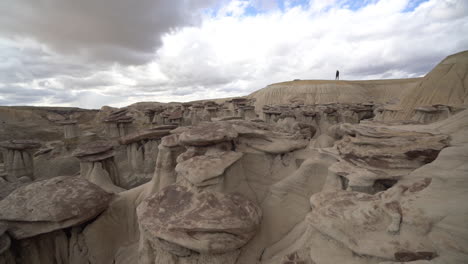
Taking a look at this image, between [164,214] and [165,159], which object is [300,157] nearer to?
[164,214]

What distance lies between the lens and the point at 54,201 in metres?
3.16

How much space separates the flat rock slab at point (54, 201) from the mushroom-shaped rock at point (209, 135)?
6.49 feet

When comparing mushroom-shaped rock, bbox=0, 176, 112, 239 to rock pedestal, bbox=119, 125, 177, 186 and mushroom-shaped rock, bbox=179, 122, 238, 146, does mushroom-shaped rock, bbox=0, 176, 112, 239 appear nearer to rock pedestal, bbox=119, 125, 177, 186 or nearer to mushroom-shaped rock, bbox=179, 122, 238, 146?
mushroom-shaped rock, bbox=179, 122, 238, 146

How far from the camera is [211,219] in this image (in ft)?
7.64

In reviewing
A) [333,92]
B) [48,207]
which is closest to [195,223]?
[48,207]

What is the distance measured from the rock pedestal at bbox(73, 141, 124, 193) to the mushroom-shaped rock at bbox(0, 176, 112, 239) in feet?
7.91

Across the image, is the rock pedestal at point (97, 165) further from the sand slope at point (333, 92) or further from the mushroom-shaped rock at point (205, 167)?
the sand slope at point (333, 92)

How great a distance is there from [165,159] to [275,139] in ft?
7.85

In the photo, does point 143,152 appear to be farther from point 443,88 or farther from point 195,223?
point 443,88

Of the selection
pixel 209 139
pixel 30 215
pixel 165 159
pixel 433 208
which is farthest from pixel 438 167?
pixel 30 215

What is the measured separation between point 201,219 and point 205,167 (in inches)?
27.8

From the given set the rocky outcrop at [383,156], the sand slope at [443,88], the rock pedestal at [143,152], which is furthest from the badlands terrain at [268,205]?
the sand slope at [443,88]

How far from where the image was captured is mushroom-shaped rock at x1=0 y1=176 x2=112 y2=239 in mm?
2977

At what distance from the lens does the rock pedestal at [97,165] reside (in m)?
5.89
